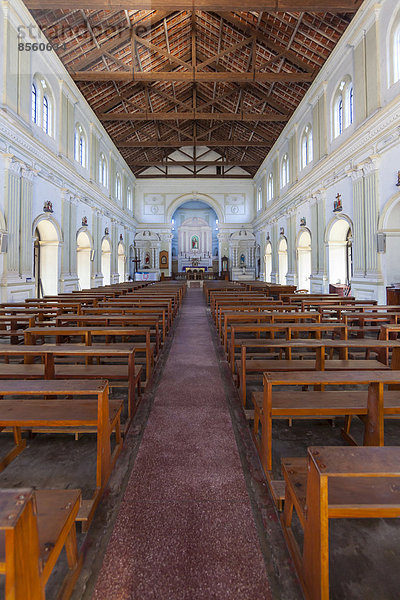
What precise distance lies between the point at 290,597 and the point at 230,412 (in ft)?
6.16

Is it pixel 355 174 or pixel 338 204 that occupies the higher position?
pixel 355 174

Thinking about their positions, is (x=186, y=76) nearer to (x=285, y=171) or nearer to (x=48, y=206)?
(x=48, y=206)

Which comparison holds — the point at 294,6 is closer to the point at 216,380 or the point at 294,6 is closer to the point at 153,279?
the point at 216,380

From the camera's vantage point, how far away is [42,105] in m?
10.8

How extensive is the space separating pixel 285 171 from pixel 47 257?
1261 cm

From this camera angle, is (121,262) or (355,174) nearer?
(355,174)

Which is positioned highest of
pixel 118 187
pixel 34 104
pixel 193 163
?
pixel 193 163

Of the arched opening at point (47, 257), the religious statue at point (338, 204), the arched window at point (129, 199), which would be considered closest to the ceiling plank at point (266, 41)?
the religious statue at point (338, 204)

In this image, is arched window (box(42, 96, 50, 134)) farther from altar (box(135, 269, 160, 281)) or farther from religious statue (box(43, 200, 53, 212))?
altar (box(135, 269, 160, 281))

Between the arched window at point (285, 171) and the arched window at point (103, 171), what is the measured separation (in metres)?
9.48

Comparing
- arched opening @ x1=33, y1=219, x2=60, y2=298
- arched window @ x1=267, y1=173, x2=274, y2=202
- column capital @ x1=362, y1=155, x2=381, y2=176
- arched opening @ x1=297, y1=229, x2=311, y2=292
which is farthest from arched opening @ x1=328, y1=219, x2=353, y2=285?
arched opening @ x1=33, y1=219, x2=60, y2=298

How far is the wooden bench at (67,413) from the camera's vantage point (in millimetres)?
2111

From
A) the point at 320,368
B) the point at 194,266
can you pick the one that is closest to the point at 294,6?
the point at 320,368

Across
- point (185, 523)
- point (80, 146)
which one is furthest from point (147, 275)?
point (185, 523)
